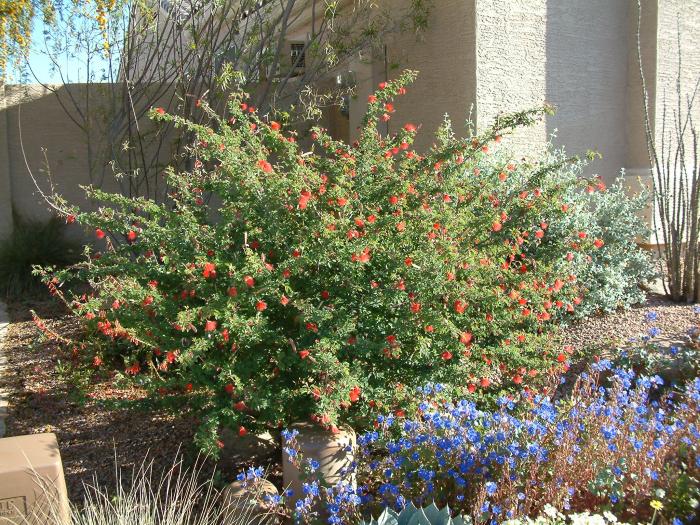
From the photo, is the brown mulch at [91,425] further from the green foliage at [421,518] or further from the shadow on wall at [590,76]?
the shadow on wall at [590,76]

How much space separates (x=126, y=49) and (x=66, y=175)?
2.24 meters

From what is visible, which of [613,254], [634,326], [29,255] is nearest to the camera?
[634,326]

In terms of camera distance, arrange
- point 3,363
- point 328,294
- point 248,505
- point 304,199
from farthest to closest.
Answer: point 3,363 < point 328,294 < point 304,199 < point 248,505

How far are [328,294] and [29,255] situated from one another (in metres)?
5.86

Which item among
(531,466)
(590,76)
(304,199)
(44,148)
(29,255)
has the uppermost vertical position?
(590,76)

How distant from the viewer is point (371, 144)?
15.1ft

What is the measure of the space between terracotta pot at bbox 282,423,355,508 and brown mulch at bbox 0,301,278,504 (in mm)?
615

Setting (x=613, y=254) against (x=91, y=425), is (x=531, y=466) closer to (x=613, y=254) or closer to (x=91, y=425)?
(x=91, y=425)

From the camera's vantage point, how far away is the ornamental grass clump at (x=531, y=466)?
9.97ft

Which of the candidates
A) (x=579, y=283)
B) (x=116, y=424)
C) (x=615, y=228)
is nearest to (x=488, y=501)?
(x=116, y=424)

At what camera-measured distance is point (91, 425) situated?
Result: 530 cm

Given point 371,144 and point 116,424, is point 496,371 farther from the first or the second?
point 116,424

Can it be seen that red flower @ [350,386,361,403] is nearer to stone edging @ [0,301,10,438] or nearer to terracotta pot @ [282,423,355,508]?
terracotta pot @ [282,423,355,508]

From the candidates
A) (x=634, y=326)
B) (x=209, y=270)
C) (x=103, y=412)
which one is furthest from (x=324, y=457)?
(x=634, y=326)
